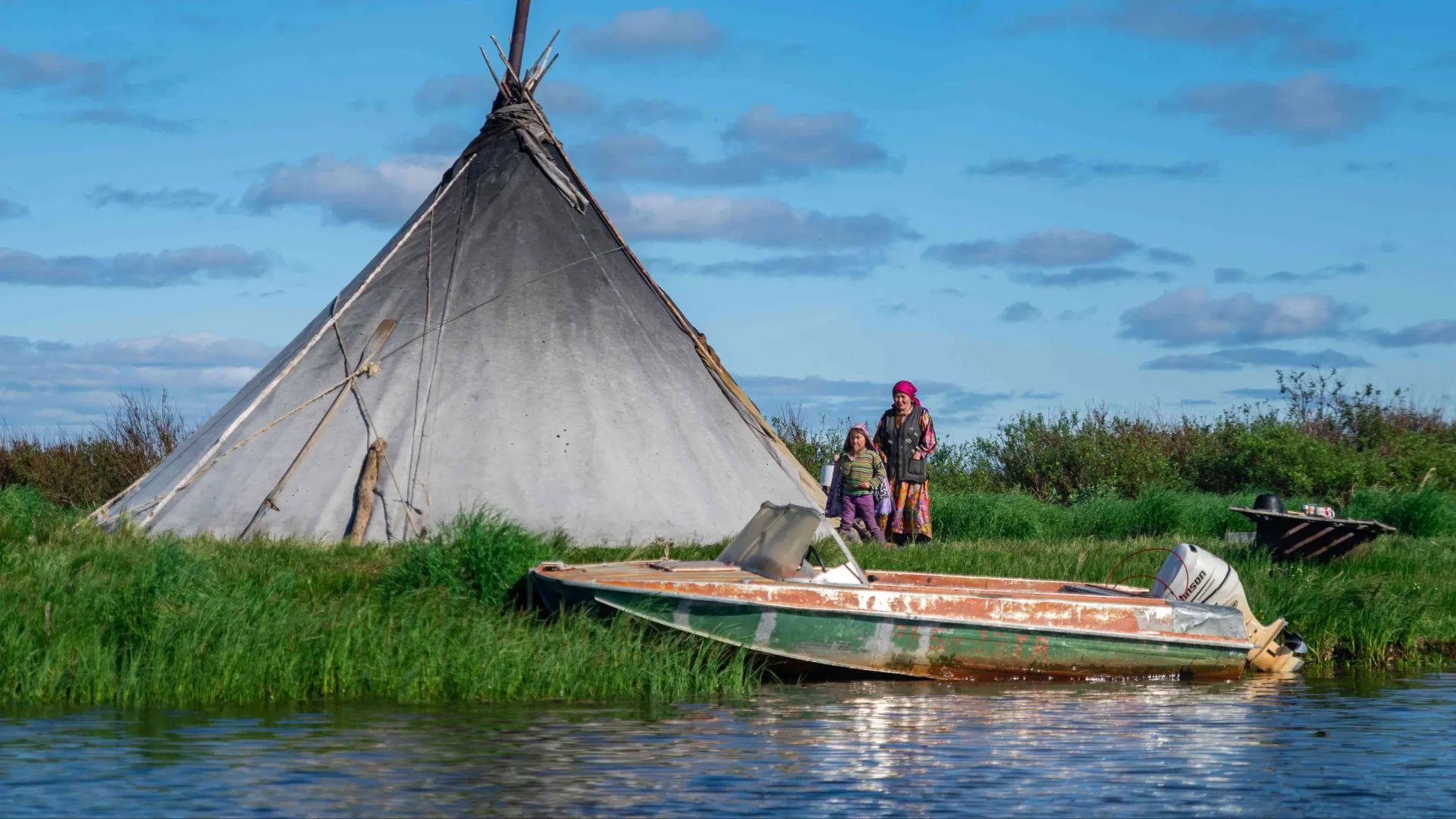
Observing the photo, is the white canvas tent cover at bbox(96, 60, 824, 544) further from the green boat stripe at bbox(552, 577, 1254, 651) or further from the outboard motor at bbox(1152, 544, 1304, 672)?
the outboard motor at bbox(1152, 544, 1304, 672)

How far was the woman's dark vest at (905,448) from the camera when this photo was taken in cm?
1648

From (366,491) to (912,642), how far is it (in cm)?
555

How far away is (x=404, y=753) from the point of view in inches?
307

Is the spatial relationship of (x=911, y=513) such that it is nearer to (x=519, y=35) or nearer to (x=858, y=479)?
(x=858, y=479)

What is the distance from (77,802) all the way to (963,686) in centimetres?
633

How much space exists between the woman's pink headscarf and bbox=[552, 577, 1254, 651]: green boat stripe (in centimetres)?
569

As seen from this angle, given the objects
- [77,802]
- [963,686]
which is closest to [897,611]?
[963,686]

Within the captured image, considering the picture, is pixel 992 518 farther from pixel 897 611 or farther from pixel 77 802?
pixel 77 802

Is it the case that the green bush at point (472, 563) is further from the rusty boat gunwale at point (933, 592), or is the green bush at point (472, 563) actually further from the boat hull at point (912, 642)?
the boat hull at point (912, 642)

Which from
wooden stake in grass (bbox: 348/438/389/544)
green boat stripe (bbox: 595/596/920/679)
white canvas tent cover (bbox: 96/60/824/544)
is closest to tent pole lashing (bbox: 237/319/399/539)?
white canvas tent cover (bbox: 96/60/824/544)

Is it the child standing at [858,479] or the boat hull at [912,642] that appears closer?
the boat hull at [912,642]

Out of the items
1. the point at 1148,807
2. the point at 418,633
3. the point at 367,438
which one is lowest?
the point at 1148,807

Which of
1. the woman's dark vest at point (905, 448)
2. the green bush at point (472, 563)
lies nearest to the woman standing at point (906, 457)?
the woman's dark vest at point (905, 448)

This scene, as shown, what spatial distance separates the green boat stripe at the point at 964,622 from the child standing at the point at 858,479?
4810 mm
